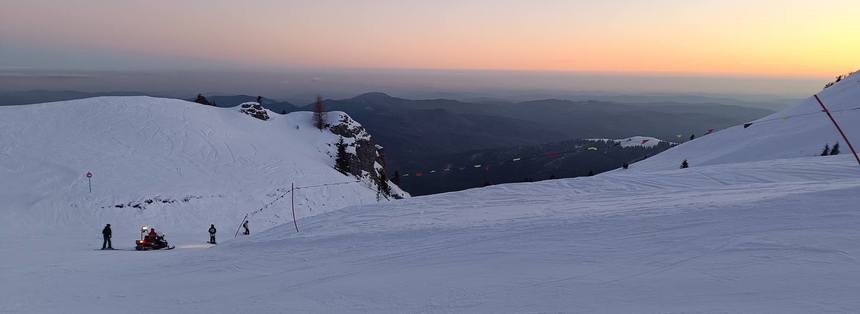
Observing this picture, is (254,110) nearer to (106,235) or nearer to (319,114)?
(319,114)

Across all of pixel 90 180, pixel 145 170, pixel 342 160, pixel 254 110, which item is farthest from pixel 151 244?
pixel 254 110

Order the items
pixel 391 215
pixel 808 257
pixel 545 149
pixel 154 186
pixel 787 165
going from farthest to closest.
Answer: pixel 545 149 < pixel 154 186 < pixel 787 165 < pixel 391 215 < pixel 808 257

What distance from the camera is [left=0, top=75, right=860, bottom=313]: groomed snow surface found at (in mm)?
7934

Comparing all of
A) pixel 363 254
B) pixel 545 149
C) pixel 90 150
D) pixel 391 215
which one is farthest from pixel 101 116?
pixel 545 149

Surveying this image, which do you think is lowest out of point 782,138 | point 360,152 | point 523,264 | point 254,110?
point 360,152

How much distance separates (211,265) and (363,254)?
200 inches

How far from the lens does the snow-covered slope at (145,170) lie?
1188 inches

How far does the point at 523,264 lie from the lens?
33.7 feet

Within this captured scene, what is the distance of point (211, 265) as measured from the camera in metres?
13.9

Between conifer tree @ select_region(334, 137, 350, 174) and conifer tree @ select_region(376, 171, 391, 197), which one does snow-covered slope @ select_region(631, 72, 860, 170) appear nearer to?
conifer tree @ select_region(376, 171, 391, 197)

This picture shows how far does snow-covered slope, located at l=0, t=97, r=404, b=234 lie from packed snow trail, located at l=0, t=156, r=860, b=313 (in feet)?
42.8

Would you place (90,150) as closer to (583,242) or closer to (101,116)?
(101,116)

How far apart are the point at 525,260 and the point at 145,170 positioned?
37783 millimetres

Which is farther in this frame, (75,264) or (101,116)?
(101,116)
